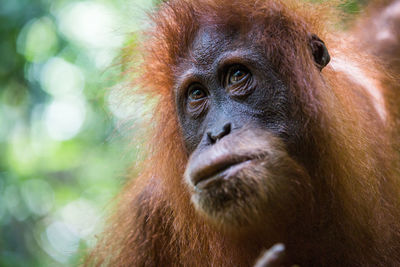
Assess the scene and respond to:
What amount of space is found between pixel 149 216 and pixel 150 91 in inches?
36.3

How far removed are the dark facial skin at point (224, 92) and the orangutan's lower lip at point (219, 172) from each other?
179 mm

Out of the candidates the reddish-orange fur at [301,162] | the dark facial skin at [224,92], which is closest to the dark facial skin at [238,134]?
the dark facial skin at [224,92]

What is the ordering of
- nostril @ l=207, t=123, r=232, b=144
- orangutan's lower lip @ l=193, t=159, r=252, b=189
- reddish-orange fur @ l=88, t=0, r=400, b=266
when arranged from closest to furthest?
orangutan's lower lip @ l=193, t=159, r=252, b=189, nostril @ l=207, t=123, r=232, b=144, reddish-orange fur @ l=88, t=0, r=400, b=266

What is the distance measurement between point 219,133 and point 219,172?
224mm

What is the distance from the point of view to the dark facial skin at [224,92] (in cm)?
259

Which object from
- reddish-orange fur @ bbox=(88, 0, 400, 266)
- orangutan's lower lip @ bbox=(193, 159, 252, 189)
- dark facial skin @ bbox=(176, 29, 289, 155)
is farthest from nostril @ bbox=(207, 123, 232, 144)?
reddish-orange fur @ bbox=(88, 0, 400, 266)

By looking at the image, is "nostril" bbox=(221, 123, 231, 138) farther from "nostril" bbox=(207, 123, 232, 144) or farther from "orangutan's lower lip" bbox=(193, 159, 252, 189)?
"orangutan's lower lip" bbox=(193, 159, 252, 189)

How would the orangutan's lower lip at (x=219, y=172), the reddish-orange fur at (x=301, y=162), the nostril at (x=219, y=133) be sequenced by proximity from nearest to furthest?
the orangutan's lower lip at (x=219, y=172) → the nostril at (x=219, y=133) → the reddish-orange fur at (x=301, y=162)

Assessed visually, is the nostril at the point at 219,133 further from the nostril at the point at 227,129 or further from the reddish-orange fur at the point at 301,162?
the reddish-orange fur at the point at 301,162

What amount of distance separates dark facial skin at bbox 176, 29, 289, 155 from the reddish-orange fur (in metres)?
0.10

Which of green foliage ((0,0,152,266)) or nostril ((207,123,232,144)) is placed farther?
green foliage ((0,0,152,266))

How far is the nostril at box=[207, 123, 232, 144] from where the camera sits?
8.18 ft

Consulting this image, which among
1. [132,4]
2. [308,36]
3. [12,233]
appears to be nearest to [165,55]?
[132,4]

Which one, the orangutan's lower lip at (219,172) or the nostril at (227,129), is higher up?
the nostril at (227,129)
